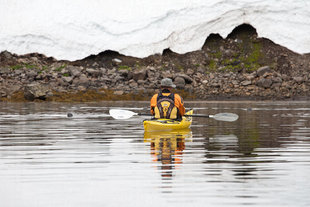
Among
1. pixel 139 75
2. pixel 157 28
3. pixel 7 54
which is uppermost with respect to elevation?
pixel 157 28

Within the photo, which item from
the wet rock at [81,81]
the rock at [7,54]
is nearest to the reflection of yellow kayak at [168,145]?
the wet rock at [81,81]

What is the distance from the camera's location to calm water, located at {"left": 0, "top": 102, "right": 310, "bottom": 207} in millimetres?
7840

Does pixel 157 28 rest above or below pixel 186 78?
above

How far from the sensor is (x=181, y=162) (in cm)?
1114

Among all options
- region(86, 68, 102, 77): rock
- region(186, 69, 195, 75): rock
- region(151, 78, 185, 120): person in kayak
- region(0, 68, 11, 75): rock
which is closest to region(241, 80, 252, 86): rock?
region(186, 69, 195, 75): rock

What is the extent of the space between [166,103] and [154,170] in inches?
336

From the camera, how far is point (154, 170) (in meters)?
10.2

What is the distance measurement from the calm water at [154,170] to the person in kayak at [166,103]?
117 centimetres

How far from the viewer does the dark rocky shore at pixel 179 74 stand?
49.2 m

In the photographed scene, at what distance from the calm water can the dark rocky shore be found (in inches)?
1243

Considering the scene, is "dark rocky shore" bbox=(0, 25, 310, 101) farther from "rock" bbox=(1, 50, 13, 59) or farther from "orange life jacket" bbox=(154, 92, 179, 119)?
"orange life jacket" bbox=(154, 92, 179, 119)

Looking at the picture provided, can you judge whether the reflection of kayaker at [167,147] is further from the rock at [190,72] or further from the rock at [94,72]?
the rock at [190,72]

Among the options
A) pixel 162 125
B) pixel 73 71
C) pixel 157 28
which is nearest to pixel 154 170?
pixel 162 125

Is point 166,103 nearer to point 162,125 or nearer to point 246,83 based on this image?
point 162,125
